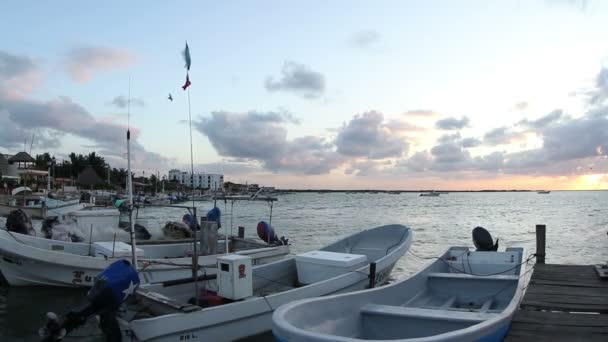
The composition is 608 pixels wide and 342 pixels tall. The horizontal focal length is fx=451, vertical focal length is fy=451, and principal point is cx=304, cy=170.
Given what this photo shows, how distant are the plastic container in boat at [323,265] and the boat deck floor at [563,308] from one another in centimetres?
338

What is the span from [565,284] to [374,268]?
4.17 m

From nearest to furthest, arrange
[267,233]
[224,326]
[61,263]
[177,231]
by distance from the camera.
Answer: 1. [224,326]
2. [61,263]
3. [267,233]
4. [177,231]

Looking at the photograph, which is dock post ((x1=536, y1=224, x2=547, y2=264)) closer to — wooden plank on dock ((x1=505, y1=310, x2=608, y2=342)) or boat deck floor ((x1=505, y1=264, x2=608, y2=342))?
boat deck floor ((x1=505, y1=264, x2=608, y2=342))

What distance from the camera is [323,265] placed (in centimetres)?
985

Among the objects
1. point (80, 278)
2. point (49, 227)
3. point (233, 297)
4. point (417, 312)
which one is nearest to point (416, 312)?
point (417, 312)

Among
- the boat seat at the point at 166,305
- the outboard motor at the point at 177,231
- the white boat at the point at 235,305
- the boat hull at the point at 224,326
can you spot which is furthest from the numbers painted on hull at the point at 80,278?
the boat hull at the point at 224,326

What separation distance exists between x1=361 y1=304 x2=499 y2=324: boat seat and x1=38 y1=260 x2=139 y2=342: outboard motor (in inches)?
142

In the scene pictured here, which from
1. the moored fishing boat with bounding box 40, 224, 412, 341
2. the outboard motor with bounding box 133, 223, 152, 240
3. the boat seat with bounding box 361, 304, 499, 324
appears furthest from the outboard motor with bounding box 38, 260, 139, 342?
the outboard motor with bounding box 133, 223, 152, 240

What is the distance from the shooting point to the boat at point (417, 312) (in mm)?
5276

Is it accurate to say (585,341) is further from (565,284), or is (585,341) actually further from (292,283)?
(292,283)

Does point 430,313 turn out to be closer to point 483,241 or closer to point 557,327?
point 557,327

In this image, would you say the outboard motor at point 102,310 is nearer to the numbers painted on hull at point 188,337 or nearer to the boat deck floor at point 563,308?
the numbers painted on hull at point 188,337

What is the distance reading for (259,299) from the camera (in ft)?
26.4

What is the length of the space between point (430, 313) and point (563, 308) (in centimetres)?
314
